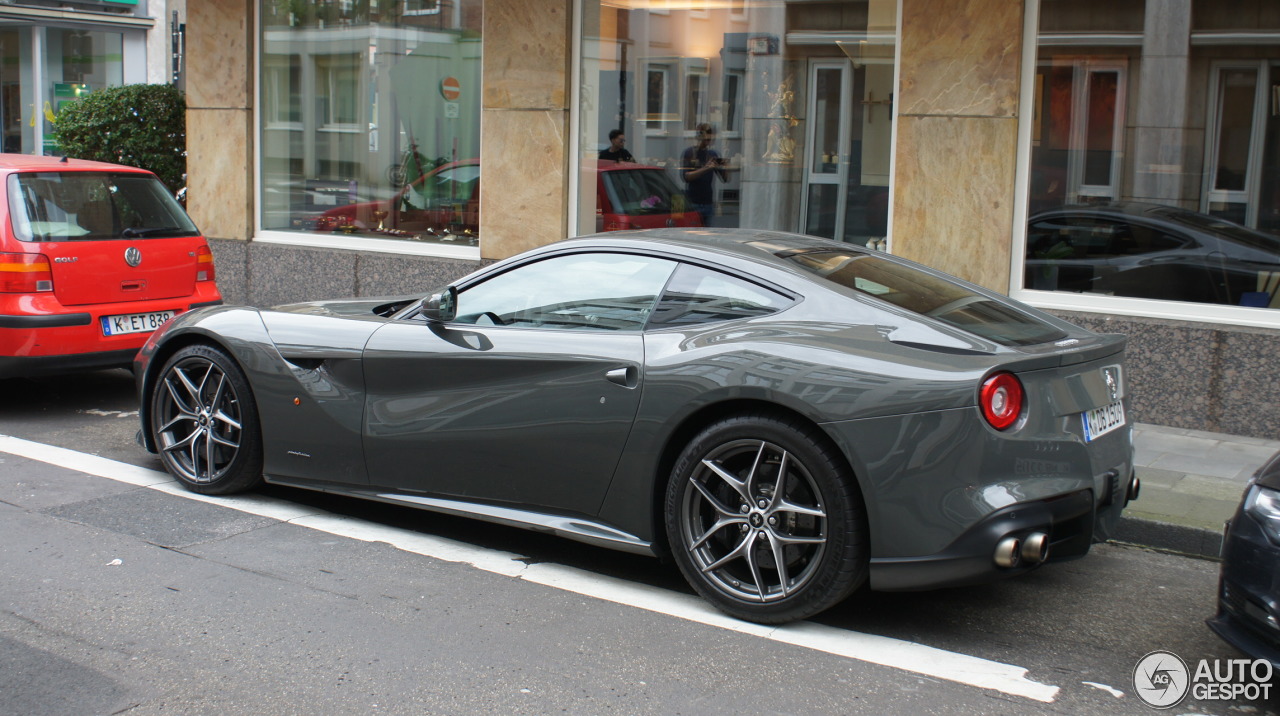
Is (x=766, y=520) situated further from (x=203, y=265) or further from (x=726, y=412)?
(x=203, y=265)

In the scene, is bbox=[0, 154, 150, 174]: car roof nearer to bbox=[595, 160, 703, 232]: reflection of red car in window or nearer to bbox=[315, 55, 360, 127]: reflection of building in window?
bbox=[595, 160, 703, 232]: reflection of red car in window

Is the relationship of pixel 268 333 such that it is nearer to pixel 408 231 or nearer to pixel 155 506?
pixel 155 506

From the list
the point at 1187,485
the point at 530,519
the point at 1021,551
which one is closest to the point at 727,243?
the point at 530,519

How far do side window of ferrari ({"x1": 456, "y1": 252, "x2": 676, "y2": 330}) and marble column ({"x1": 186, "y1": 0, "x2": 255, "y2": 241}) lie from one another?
26.9 feet

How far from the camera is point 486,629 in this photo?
4070 mm

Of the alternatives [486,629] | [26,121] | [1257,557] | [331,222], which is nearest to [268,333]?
[486,629]

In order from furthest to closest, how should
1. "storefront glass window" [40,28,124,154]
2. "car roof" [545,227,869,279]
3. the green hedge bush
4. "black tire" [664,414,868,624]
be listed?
1. "storefront glass window" [40,28,124,154]
2. the green hedge bush
3. "car roof" [545,227,869,279]
4. "black tire" [664,414,868,624]

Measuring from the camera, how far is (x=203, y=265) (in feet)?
26.8

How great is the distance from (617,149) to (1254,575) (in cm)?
776

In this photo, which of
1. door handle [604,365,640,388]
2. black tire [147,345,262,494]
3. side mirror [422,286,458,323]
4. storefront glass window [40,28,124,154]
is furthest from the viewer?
storefront glass window [40,28,124,154]

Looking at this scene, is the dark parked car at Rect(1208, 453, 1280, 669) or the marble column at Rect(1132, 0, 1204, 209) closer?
the dark parked car at Rect(1208, 453, 1280, 669)

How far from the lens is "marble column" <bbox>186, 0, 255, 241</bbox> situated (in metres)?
12.2

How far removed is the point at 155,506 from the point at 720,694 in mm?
3153

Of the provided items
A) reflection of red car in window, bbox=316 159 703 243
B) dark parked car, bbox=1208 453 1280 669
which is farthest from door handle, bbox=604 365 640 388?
reflection of red car in window, bbox=316 159 703 243
